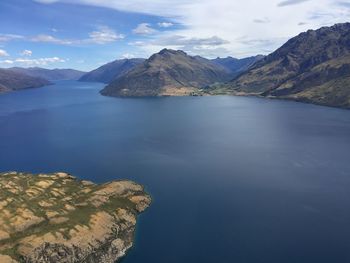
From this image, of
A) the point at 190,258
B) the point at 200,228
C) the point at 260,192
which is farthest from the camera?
the point at 260,192

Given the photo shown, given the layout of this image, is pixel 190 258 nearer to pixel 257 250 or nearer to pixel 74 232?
pixel 257 250

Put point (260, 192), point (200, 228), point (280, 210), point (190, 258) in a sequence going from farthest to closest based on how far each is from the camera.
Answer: point (260, 192), point (280, 210), point (200, 228), point (190, 258)

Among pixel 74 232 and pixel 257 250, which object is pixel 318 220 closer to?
pixel 257 250

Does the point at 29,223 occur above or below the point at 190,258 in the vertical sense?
above

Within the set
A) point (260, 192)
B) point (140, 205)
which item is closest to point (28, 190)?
point (140, 205)

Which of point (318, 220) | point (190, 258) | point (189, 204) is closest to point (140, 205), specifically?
point (189, 204)

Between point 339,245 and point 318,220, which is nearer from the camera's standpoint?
point 339,245
